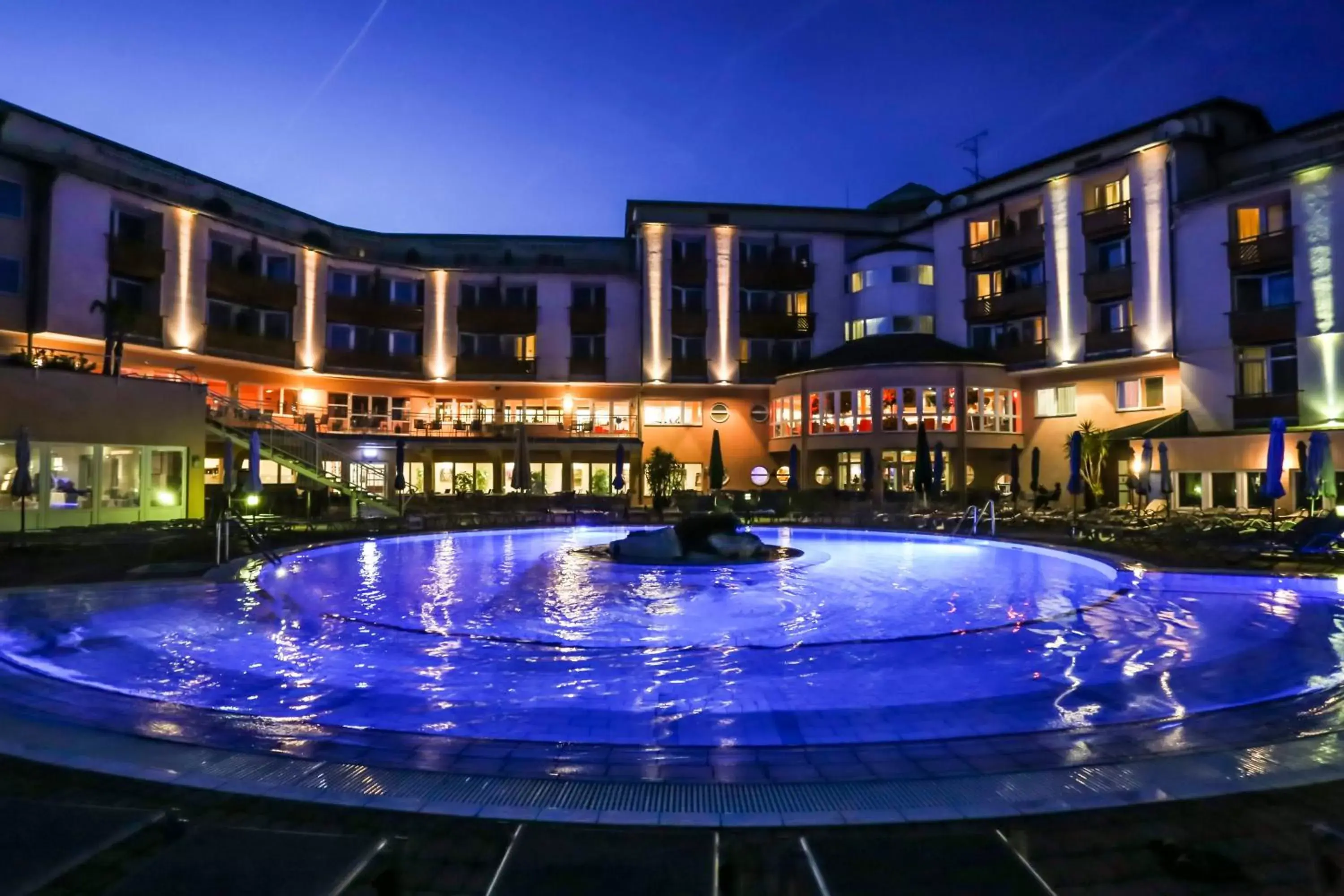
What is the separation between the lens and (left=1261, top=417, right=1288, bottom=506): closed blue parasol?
16562 millimetres

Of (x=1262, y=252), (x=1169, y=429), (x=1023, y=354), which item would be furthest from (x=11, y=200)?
(x=1262, y=252)

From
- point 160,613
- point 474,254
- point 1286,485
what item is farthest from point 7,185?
point 1286,485

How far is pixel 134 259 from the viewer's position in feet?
98.8

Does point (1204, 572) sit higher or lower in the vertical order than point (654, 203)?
lower

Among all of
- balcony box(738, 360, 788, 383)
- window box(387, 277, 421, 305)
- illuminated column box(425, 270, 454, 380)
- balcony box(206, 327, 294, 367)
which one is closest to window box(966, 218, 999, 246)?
balcony box(738, 360, 788, 383)

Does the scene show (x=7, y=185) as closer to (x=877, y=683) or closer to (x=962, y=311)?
(x=877, y=683)

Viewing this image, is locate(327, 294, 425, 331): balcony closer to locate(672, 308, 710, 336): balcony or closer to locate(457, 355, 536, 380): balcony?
locate(457, 355, 536, 380): balcony

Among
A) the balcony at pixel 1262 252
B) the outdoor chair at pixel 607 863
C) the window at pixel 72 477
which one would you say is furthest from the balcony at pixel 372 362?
the outdoor chair at pixel 607 863

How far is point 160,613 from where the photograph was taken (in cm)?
968

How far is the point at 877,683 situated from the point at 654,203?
124ft

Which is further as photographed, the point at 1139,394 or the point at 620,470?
the point at 1139,394

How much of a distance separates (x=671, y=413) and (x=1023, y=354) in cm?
1681

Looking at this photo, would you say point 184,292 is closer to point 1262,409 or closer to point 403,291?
point 403,291

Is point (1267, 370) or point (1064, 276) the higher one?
point (1064, 276)
